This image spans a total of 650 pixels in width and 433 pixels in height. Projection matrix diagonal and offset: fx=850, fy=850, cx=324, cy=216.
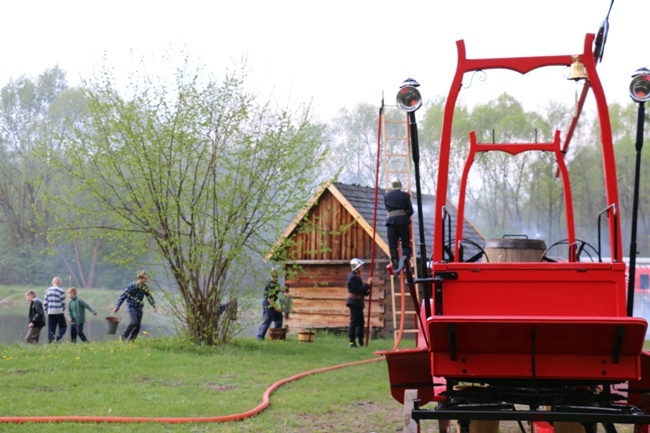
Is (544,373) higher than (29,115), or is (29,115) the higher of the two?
(29,115)

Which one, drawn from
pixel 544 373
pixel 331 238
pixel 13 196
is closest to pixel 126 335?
pixel 331 238

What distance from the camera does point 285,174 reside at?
55.7ft

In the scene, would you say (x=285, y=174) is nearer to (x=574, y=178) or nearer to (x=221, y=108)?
(x=221, y=108)

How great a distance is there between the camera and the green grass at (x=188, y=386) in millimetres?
9016

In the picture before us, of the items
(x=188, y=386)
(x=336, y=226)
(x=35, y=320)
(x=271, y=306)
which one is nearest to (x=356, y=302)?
(x=271, y=306)

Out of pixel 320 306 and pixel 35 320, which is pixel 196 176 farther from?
pixel 320 306

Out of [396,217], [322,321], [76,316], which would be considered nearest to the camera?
[396,217]

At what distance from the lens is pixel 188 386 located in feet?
37.4

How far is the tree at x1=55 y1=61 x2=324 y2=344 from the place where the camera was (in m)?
16.4

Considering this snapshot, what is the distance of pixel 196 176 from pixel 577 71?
37.6 feet

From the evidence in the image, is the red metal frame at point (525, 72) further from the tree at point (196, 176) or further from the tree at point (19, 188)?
the tree at point (19, 188)

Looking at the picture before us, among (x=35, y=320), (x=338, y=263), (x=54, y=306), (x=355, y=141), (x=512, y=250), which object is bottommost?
(x=35, y=320)

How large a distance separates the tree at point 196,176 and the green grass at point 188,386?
148 centimetres

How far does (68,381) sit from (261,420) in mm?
3750
